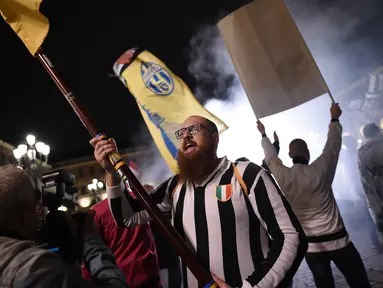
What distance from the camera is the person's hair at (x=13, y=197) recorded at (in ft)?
4.67

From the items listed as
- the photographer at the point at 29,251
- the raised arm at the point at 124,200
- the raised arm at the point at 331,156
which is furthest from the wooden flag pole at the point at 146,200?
the raised arm at the point at 331,156

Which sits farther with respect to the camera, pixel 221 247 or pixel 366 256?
pixel 366 256

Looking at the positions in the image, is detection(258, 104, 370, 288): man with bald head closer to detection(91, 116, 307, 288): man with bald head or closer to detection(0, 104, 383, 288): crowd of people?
detection(0, 104, 383, 288): crowd of people

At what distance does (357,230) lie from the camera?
309 inches

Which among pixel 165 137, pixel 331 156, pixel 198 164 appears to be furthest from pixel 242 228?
pixel 165 137

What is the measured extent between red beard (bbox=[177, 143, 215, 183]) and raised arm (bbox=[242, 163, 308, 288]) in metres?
0.41

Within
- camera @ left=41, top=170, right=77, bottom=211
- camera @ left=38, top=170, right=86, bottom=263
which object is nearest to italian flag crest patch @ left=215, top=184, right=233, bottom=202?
camera @ left=38, top=170, right=86, bottom=263

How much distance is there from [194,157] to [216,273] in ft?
2.61

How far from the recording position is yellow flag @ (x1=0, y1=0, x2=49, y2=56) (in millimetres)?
2025

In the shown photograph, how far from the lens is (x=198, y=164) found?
228 centimetres

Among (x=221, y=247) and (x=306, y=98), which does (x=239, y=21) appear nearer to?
(x=306, y=98)

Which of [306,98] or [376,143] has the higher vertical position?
[306,98]

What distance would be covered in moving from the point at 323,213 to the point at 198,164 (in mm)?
1824

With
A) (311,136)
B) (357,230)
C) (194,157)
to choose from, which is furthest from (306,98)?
(311,136)
